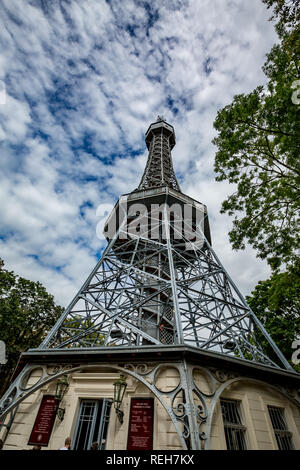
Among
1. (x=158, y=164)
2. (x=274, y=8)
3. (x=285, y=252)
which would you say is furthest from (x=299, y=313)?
(x=158, y=164)

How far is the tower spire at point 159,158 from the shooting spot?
72.6ft

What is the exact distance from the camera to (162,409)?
597cm

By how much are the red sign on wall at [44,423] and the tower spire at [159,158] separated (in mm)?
13702

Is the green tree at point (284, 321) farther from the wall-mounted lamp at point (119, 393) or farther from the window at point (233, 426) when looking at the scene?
the wall-mounted lamp at point (119, 393)

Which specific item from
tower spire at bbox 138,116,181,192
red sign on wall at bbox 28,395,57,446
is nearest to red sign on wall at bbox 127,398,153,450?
red sign on wall at bbox 28,395,57,446

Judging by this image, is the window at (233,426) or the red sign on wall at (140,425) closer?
the red sign on wall at (140,425)

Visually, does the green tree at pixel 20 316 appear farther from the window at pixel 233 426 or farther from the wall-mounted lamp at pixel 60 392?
the window at pixel 233 426

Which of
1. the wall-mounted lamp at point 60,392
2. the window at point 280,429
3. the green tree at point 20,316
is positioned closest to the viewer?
the wall-mounted lamp at point 60,392

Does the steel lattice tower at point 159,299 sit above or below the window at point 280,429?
above

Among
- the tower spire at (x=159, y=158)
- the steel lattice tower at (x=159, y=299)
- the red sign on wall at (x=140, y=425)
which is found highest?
the tower spire at (x=159, y=158)

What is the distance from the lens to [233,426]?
620 cm

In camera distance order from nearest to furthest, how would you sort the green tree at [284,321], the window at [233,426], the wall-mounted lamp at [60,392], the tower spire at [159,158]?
the window at [233,426], the wall-mounted lamp at [60,392], the green tree at [284,321], the tower spire at [159,158]

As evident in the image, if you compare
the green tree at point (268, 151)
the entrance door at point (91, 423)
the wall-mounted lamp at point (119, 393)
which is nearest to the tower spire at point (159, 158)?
the green tree at point (268, 151)

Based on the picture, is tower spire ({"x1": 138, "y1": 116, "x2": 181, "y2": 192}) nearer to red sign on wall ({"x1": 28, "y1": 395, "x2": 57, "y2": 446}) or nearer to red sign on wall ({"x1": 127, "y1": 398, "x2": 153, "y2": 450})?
red sign on wall ({"x1": 127, "y1": 398, "x2": 153, "y2": 450})
